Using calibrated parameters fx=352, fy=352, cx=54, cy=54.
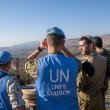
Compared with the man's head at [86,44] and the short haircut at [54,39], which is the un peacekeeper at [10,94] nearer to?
the short haircut at [54,39]

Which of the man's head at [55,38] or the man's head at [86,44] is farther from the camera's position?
the man's head at [86,44]

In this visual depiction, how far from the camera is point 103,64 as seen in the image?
16.4 ft

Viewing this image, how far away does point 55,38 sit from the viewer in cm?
361

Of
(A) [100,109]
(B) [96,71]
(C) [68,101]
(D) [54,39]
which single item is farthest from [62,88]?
(A) [100,109]

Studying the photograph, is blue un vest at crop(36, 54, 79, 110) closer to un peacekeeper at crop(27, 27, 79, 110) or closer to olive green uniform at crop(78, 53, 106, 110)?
un peacekeeper at crop(27, 27, 79, 110)

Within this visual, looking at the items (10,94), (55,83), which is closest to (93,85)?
(55,83)

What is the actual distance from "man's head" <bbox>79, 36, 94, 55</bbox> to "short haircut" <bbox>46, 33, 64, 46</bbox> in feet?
4.06

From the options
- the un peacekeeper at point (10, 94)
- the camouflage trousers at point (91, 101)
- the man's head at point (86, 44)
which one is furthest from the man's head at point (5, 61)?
the camouflage trousers at point (91, 101)

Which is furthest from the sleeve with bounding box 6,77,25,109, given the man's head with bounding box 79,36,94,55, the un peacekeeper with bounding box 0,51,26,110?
the man's head with bounding box 79,36,94,55

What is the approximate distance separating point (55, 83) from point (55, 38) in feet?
1.52

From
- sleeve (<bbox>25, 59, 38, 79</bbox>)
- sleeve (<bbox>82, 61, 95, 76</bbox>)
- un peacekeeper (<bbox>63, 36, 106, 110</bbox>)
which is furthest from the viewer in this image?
un peacekeeper (<bbox>63, 36, 106, 110</bbox>)

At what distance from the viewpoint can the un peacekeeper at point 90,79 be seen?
4793 mm

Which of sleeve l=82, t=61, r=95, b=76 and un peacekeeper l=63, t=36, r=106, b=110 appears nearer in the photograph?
sleeve l=82, t=61, r=95, b=76

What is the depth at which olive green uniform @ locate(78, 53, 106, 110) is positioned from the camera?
4816mm
